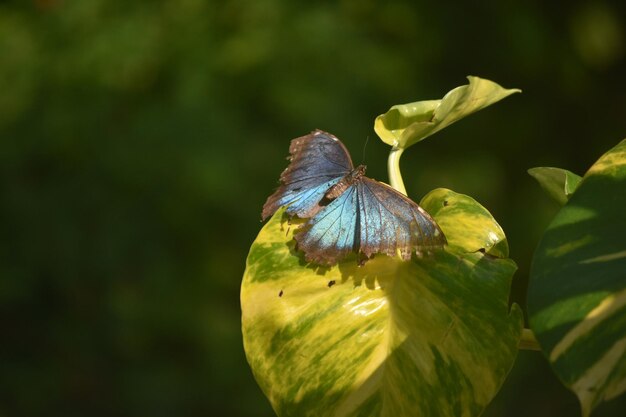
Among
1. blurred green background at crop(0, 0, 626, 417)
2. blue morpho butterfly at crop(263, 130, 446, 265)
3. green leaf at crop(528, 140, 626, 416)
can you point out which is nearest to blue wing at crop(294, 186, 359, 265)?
blue morpho butterfly at crop(263, 130, 446, 265)

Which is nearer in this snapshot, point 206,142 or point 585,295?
point 585,295

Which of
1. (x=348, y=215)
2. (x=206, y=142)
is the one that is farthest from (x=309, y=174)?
(x=206, y=142)

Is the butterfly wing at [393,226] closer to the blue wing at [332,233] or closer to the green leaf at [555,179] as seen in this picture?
the blue wing at [332,233]

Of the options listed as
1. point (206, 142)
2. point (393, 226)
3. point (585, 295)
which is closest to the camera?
point (585, 295)

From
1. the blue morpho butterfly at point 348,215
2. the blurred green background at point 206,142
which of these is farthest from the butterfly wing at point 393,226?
the blurred green background at point 206,142

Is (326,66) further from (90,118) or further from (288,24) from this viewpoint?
(90,118)

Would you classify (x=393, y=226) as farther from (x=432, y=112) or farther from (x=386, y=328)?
(x=432, y=112)
